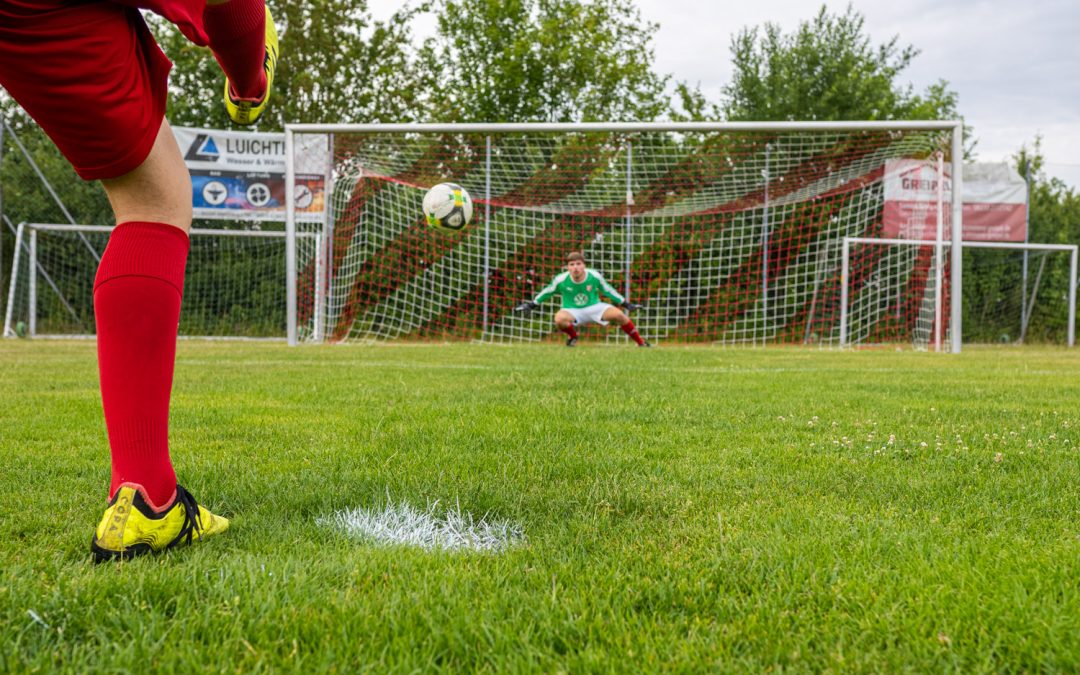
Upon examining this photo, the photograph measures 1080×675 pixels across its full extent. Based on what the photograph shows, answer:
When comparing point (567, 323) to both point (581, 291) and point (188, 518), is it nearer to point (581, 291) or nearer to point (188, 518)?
point (581, 291)

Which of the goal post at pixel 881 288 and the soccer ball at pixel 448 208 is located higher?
the soccer ball at pixel 448 208

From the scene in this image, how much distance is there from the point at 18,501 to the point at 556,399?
91.2 inches

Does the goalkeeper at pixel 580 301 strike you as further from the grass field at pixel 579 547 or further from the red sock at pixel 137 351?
the red sock at pixel 137 351

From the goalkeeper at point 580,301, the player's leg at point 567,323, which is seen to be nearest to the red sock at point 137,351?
the goalkeeper at point 580,301

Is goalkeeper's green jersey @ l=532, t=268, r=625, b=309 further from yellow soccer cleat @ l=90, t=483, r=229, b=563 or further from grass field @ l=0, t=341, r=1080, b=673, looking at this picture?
yellow soccer cleat @ l=90, t=483, r=229, b=563

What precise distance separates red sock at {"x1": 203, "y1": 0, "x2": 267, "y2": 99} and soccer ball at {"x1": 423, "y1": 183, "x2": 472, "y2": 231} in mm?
7555

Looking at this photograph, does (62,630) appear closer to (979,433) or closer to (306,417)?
(306,417)

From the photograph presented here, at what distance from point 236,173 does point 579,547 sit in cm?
1462

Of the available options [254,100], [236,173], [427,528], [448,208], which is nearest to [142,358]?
[427,528]

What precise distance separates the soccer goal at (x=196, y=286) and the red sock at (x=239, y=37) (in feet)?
41.3

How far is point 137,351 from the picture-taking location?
155 centimetres

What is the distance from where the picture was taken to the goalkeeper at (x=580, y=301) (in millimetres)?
11008

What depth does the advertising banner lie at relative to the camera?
574 inches

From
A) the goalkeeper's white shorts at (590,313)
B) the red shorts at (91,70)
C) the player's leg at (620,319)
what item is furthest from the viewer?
the goalkeeper's white shorts at (590,313)
